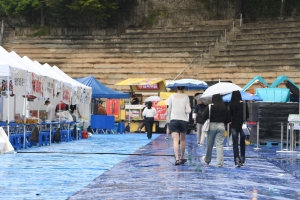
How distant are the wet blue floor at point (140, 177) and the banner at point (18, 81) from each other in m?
2.15

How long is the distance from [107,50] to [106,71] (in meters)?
2.17

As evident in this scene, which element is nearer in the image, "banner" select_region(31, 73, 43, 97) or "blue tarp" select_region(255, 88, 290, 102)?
"banner" select_region(31, 73, 43, 97)

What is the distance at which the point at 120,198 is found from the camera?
10000 mm

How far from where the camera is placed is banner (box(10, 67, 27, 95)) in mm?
19995

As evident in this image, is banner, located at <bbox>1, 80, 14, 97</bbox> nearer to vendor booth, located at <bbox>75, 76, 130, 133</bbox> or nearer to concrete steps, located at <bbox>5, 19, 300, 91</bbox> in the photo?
vendor booth, located at <bbox>75, 76, 130, 133</bbox>

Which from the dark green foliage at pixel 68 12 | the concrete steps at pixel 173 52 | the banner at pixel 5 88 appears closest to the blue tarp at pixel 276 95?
the banner at pixel 5 88

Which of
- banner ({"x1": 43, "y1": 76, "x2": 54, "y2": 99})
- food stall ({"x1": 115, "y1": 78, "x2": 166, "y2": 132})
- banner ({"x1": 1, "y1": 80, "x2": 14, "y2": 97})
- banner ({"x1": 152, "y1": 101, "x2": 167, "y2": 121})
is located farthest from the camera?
food stall ({"x1": 115, "y1": 78, "x2": 166, "y2": 132})

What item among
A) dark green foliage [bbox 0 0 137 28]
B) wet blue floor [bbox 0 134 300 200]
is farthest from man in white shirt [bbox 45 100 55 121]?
dark green foliage [bbox 0 0 137 28]

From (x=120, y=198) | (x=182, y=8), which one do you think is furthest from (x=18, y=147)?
(x=182, y=8)

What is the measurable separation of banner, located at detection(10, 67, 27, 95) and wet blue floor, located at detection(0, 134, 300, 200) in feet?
7.07

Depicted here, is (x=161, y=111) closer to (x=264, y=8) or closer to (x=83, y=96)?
(x=83, y=96)

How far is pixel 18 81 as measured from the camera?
20.4 m

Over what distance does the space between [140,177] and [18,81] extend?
8.37 m

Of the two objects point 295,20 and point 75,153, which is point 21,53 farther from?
point 75,153
